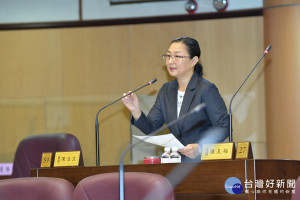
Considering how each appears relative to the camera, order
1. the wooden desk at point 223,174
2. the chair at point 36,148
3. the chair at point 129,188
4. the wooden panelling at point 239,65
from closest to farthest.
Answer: the chair at point 129,188 → the wooden desk at point 223,174 → the chair at point 36,148 → the wooden panelling at point 239,65

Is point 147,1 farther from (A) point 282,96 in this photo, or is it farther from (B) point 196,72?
(B) point 196,72

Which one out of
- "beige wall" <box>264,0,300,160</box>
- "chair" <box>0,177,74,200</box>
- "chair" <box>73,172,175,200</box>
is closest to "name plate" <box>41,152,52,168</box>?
"chair" <box>0,177,74,200</box>

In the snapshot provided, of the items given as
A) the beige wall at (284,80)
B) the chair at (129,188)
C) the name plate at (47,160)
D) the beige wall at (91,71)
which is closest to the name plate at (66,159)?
the name plate at (47,160)

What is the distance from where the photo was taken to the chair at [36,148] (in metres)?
4.14

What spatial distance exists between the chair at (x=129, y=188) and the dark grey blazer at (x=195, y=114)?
1108 mm

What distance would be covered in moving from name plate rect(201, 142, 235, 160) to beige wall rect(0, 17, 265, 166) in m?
2.40

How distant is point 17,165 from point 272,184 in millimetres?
2284

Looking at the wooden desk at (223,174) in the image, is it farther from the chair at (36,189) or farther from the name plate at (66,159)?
the chair at (36,189)

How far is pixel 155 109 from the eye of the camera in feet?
11.7

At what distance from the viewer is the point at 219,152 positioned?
2719 mm

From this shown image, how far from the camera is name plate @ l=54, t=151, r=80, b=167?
120 inches

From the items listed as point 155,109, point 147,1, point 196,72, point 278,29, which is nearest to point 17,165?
point 155,109

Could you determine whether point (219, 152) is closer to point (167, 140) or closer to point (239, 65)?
point (167, 140)

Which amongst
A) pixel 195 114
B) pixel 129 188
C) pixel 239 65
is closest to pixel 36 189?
pixel 129 188
